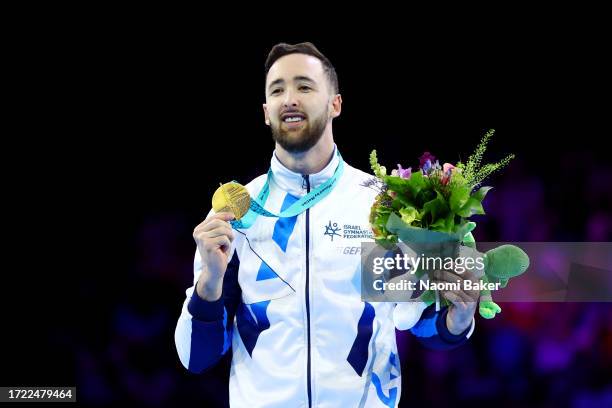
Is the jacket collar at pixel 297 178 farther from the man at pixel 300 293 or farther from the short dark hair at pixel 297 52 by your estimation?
the short dark hair at pixel 297 52

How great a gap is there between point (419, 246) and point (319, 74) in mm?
866

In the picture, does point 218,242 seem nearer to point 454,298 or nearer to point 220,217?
point 220,217

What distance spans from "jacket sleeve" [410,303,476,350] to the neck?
695 mm

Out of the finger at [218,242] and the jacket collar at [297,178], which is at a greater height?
the jacket collar at [297,178]

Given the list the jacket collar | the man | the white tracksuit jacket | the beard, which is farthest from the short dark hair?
the white tracksuit jacket

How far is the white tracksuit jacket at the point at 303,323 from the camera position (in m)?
2.73

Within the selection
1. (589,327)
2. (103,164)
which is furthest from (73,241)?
(589,327)

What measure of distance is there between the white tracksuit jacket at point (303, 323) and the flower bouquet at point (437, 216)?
10.2 inches

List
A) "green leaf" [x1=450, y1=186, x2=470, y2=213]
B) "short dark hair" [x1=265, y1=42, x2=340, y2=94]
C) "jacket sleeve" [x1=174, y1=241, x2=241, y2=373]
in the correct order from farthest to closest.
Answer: "short dark hair" [x1=265, y1=42, x2=340, y2=94] → "jacket sleeve" [x1=174, y1=241, x2=241, y2=373] → "green leaf" [x1=450, y1=186, x2=470, y2=213]

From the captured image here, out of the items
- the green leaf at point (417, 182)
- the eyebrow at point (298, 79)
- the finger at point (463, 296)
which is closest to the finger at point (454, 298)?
the finger at point (463, 296)

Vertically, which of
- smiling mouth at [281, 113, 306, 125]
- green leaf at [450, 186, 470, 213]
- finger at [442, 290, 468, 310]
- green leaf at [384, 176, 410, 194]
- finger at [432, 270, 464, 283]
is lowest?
finger at [442, 290, 468, 310]

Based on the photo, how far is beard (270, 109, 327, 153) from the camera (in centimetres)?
292

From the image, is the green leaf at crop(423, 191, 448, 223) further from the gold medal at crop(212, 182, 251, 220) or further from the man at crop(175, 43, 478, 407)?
the gold medal at crop(212, 182, 251, 220)

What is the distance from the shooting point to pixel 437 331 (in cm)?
280
